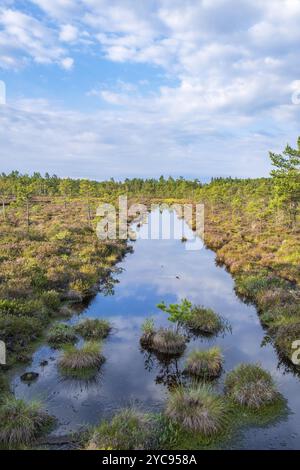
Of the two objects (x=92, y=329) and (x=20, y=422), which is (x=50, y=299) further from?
(x=20, y=422)

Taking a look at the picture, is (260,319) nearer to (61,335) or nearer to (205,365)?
(205,365)

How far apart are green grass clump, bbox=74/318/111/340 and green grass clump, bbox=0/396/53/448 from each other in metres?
6.09

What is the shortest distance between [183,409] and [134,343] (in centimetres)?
631

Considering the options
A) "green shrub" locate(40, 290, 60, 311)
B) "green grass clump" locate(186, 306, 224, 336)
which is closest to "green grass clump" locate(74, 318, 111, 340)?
"green shrub" locate(40, 290, 60, 311)

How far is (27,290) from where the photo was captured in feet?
66.6

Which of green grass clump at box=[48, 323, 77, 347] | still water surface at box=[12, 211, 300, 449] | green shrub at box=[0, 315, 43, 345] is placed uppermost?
green shrub at box=[0, 315, 43, 345]

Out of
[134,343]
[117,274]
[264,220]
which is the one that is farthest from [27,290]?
[264,220]

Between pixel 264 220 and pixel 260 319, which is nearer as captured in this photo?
pixel 260 319

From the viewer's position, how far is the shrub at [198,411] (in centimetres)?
1026

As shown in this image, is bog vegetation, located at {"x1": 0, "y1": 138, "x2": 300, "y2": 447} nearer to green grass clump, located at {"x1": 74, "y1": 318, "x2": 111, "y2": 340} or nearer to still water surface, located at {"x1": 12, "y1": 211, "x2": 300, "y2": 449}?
green grass clump, located at {"x1": 74, "y1": 318, "x2": 111, "y2": 340}

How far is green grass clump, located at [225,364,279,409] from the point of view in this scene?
38.3 ft

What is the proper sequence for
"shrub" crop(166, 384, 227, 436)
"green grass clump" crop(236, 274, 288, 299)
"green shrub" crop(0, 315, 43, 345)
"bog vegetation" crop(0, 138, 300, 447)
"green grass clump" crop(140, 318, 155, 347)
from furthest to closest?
1. "green grass clump" crop(236, 274, 288, 299)
2. "green grass clump" crop(140, 318, 155, 347)
3. "green shrub" crop(0, 315, 43, 345)
4. "bog vegetation" crop(0, 138, 300, 447)
5. "shrub" crop(166, 384, 227, 436)

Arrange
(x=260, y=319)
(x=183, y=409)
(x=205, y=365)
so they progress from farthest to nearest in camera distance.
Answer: (x=260, y=319) → (x=205, y=365) → (x=183, y=409)

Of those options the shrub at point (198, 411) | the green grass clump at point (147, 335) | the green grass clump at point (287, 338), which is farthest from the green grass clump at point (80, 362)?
the green grass clump at point (287, 338)
